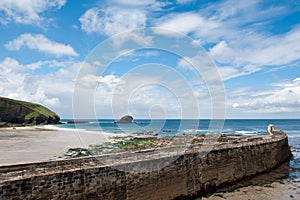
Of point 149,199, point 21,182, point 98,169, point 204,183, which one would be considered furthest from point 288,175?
point 21,182

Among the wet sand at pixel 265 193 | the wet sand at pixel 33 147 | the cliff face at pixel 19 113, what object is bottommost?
the wet sand at pixel 265 193

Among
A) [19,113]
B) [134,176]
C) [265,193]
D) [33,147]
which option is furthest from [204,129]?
[134,176]

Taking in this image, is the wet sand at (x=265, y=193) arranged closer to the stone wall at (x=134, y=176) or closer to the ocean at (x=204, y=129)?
the stone wall at (x=134, y=176)

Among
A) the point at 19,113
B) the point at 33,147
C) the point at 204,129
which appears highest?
the point at 19,113

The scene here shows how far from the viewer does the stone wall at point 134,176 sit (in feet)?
24.7

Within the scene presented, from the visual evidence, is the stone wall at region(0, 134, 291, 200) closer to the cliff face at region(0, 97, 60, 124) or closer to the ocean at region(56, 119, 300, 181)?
the ocean at region(56, 119, 300, 181)

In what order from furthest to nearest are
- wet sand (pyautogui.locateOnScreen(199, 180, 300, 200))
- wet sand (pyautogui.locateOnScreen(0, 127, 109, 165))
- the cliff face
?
the cliff face < wet sand (pyautogui.locateOnScreen(0, 127, 109, 165)) < wet sand (pyautogui.locateOnScreen(199, 180, 300, 200))

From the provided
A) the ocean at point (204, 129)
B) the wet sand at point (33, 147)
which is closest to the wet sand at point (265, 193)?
the ocean at point (204, 129)

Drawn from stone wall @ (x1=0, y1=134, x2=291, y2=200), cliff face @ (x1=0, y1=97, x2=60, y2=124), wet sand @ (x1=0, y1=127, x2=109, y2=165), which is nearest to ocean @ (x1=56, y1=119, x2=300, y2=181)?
stone wall @ (x1=0, y1=134, x2=291, y2=200)

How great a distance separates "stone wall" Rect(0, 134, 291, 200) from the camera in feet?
24.7

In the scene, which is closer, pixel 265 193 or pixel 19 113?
pixel 265 193

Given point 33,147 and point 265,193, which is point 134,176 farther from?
point 33,147

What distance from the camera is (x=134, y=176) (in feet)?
31.9

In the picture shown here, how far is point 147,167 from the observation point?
1016 cm
